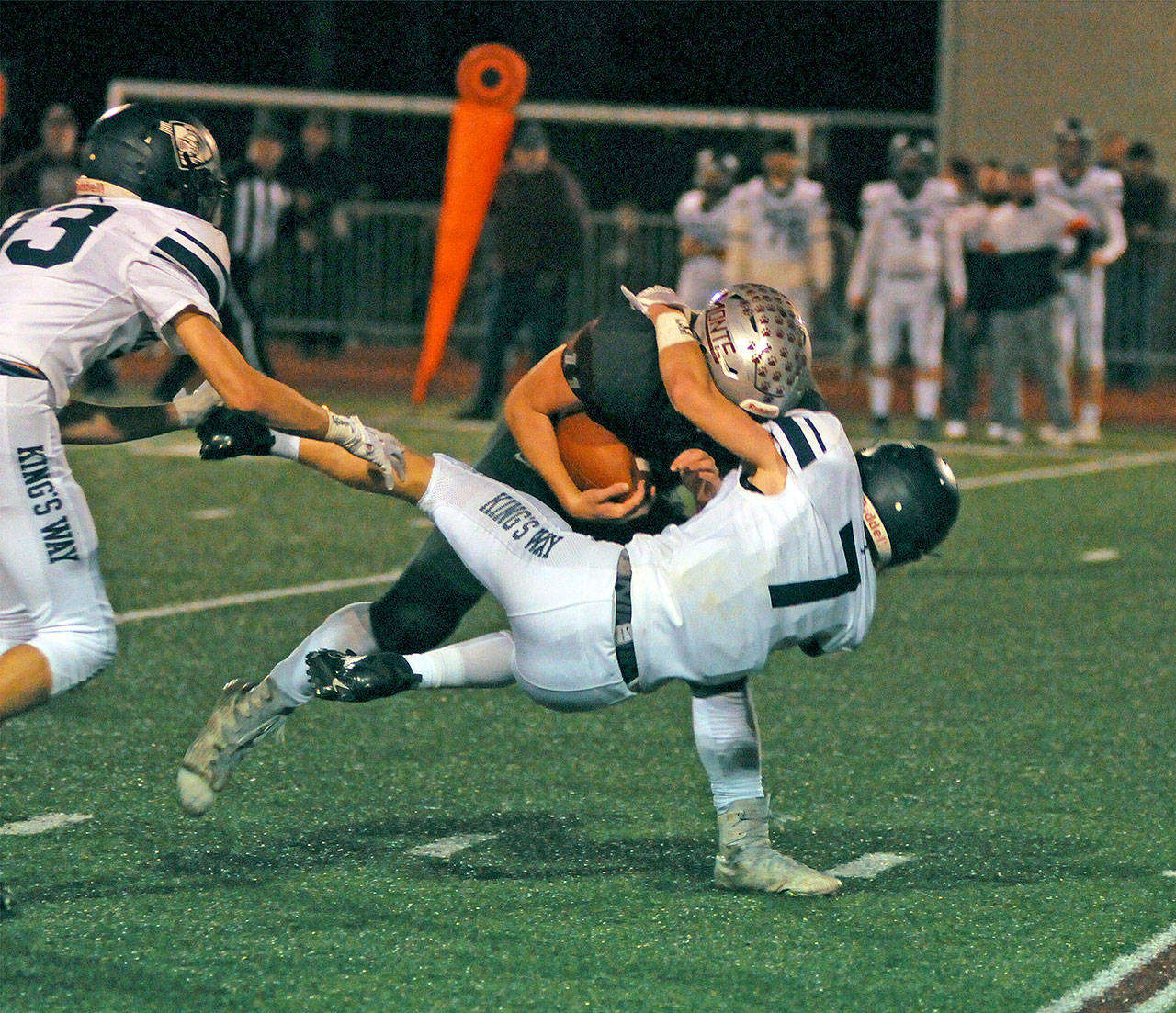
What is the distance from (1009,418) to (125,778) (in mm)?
8952

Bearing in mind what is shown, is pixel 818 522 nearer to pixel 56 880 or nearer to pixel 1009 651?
pixel 56 880

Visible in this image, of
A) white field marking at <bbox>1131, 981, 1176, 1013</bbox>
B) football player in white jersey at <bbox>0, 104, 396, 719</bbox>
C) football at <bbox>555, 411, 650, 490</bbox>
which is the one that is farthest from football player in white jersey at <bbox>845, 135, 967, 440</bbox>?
white field marking at <bbox>1131, 981, 1176, 1013</bbox>

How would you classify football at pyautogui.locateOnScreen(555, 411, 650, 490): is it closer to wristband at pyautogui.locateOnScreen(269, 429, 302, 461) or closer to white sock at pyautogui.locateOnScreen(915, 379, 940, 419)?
wristband at pyautogui.locateOnScreen(269, 429, 302, 461)

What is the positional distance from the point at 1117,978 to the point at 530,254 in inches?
390

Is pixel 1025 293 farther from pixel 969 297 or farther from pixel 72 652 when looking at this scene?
pixel 72 652

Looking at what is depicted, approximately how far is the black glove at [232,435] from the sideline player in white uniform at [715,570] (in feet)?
1.01

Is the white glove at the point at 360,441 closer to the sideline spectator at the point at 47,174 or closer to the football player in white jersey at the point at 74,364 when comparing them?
the football player in white jersey at the point at 74,364

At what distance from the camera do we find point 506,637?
4.45 m

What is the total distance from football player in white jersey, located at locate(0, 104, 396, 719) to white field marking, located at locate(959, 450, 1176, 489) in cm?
740

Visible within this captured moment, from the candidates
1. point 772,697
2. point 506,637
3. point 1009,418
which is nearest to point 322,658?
point 506,637

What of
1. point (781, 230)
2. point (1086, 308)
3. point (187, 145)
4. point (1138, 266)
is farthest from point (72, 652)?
point (1138, 266)

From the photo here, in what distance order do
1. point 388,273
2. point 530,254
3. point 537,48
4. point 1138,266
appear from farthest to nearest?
point 537,48
point 388,273
point 1138,266
point 530,254

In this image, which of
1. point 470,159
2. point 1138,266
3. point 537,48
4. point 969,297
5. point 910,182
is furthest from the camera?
point 537,48

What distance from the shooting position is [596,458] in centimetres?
→ 470
